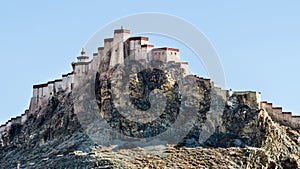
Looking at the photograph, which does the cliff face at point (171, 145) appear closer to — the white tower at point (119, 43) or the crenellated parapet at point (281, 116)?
the crenellated parapet at point (281, 116)

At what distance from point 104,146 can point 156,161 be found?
727 centimetres

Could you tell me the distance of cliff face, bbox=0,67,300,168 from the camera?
12988cm

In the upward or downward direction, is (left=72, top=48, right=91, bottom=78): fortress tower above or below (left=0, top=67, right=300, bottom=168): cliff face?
above

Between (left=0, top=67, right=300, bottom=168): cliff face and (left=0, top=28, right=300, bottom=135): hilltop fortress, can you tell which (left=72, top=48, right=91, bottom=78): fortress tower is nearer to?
(left=0, top=28, right=300, bottom=135): hilltop fortress

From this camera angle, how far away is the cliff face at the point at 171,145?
129875mm

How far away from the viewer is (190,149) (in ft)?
438

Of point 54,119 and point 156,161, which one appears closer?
point 156,161

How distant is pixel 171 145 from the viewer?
133250mm

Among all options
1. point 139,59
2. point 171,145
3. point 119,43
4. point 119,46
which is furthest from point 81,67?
point 171,145

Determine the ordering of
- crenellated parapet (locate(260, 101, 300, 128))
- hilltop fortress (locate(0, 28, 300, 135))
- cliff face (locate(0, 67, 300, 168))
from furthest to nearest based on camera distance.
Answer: crenellated parapet (locate(260, 101, 300, 128)), hilltop fortress (locate(0, 28, 300, 135)), cliff face (locate(0, 67, 300, 168))

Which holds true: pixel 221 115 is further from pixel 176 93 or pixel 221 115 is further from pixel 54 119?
pixel 54 119

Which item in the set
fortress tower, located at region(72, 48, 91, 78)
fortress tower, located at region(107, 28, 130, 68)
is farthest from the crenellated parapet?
fortress tower, located at region(72, 48, 91, 78)

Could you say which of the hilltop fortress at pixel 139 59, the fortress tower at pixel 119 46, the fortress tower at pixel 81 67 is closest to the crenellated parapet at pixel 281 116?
the hilltop fortress at pixel 139 59

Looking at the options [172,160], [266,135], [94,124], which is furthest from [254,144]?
[94,124]
